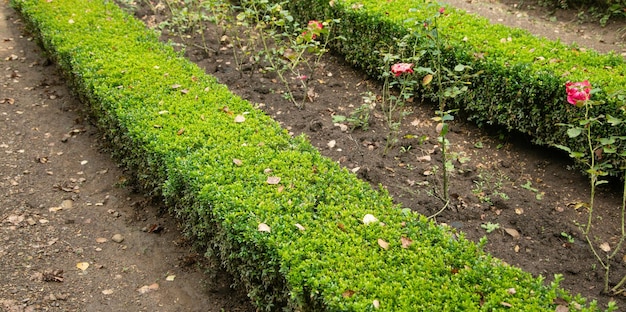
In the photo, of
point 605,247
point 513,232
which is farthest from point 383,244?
point 605,247

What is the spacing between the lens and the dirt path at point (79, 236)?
134 inches

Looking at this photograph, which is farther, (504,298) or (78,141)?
(78,141)

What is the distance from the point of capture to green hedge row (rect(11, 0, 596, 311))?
2520 millimetres

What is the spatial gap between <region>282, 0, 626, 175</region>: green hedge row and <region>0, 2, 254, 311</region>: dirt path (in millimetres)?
2455

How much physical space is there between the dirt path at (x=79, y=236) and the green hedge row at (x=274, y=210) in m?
0.26

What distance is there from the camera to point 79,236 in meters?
3.88

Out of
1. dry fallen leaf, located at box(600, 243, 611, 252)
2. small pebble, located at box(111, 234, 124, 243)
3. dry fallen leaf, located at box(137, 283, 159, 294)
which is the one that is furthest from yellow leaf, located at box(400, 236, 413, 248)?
small pebble, located at box(111, 234, 124, 243)

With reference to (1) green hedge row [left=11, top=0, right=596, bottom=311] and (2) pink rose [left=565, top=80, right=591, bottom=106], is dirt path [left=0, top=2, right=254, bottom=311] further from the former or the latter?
(2) pink rose [left=565, top=80, right=591, bottom=106]

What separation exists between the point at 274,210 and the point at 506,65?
8.57 ft

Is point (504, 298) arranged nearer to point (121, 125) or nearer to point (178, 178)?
point (178, 178)

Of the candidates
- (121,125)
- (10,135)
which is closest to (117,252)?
(121,125)

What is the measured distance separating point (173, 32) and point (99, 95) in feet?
6.30

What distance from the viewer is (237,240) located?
297 cm

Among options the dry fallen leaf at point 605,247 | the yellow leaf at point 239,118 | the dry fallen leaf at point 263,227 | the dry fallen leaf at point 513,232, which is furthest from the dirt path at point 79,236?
the dry fallen leaf at point 605,247
